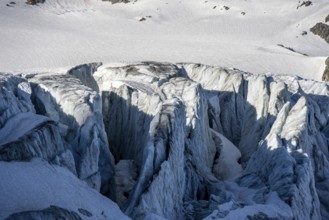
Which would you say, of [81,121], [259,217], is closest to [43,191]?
[81,121]

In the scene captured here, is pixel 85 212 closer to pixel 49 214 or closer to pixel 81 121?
pixel 49 214

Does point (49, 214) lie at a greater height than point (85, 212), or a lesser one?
greater

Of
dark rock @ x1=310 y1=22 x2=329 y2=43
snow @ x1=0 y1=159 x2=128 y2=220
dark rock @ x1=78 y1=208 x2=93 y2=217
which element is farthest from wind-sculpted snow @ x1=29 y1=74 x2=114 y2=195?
dark rock @ x1=310 y1=22 x2=329 y2=43

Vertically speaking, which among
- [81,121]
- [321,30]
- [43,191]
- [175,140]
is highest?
[43,191]

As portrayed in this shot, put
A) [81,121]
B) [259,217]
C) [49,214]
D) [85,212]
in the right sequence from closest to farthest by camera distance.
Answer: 1. [49,214]
2. [85,212]
3. [259,217]
4. [81,121]

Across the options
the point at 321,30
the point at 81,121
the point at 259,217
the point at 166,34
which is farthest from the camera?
the point at 321,30

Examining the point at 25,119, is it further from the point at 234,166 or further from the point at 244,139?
the point at 244,139

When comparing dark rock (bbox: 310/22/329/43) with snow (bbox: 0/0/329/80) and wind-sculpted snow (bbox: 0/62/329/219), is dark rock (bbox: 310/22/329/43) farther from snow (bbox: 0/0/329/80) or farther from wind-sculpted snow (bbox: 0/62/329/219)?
wind-sculpted snow (bbox: 0/62/329/219)

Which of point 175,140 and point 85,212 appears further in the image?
point 175,140

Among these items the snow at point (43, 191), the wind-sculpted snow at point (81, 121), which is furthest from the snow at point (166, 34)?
the snow at point (43, 191)
